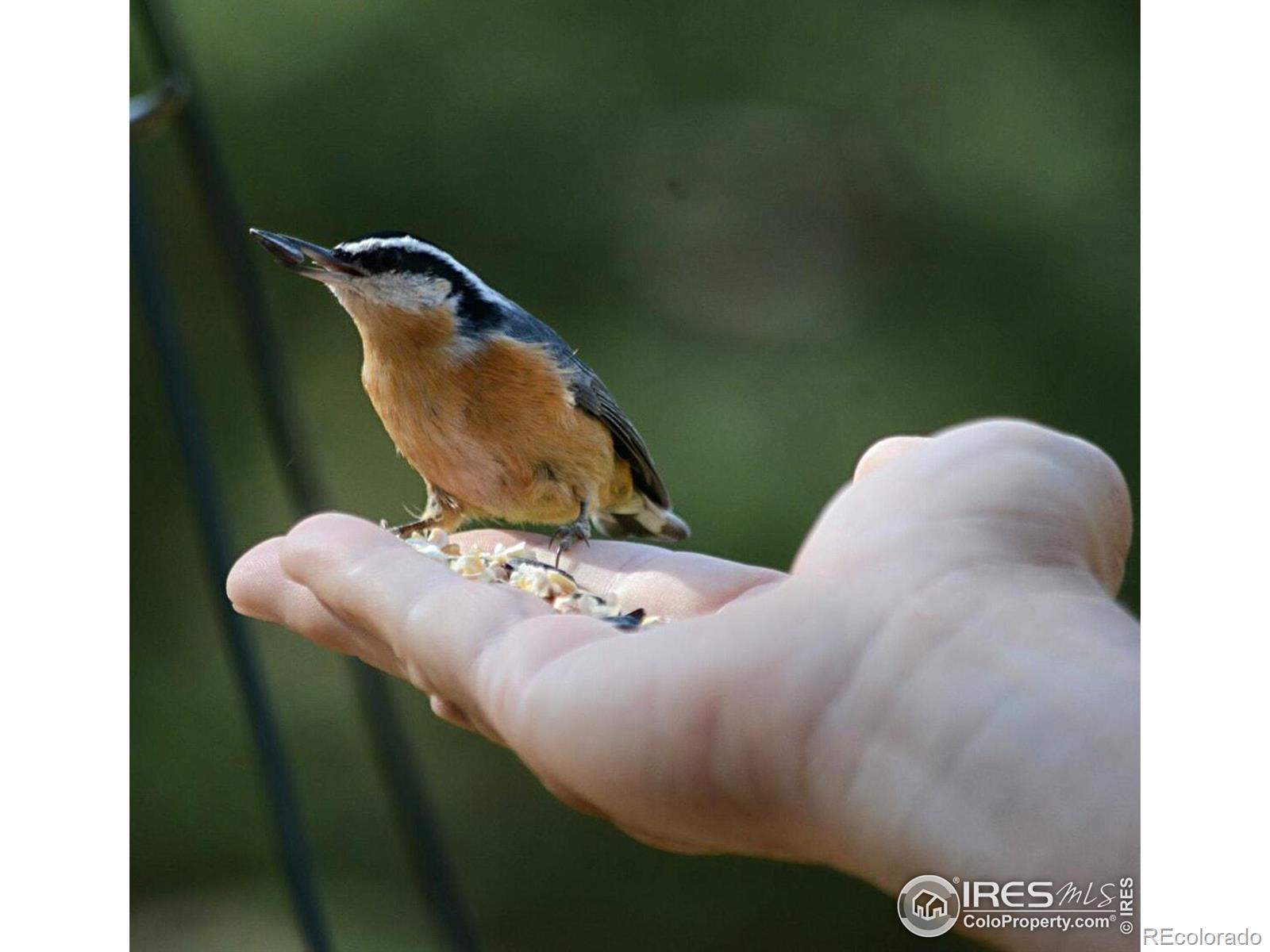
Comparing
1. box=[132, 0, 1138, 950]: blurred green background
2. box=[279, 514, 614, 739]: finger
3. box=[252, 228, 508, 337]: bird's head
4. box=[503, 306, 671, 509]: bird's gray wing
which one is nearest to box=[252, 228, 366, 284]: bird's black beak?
box=[252, 228, 508, 337]: bird's head

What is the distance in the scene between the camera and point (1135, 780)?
2.44ft

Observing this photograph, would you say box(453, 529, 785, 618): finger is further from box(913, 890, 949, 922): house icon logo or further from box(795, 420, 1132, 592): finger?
box(913, 890, 949, 922): house icon logo

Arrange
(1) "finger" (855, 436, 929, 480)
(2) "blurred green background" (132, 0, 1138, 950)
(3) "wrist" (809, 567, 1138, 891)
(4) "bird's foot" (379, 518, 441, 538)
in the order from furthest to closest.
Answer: (2) "blurred green background" (132, 0, 1138, 950), (4) "bird's foot" (379, 518, 441, 538), (1) "finger" (855, 436, 929, 480), (3) "wrist" (809, 567, 1138, 891)

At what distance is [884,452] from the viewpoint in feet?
3.40

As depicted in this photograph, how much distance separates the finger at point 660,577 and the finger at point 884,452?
131 millimetres

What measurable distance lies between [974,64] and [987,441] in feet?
5.31

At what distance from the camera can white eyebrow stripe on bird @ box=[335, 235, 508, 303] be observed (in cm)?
135

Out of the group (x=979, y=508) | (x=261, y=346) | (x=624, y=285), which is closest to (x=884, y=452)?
(x=979, y=508)

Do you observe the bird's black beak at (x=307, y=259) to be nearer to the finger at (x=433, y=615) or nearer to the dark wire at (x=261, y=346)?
the dark wire at (x=261, y=346)

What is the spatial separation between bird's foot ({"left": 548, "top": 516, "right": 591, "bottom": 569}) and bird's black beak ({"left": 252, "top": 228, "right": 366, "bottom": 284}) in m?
0.33

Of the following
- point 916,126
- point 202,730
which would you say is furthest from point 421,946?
point 916,126

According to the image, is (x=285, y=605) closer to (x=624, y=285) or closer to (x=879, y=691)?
(x=879, y=691)

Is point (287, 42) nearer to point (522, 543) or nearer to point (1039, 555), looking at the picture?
point (522, 543)

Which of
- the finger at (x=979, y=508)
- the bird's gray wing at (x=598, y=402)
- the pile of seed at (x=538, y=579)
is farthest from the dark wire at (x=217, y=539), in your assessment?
the finger at (x=979, y=508)
